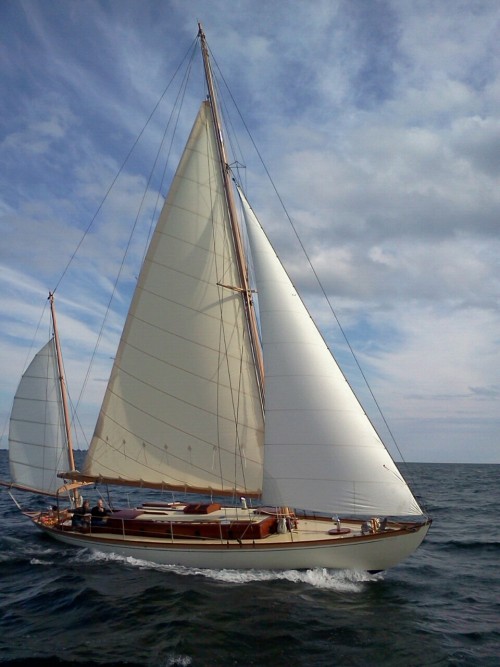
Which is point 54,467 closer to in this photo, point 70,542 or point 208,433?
point 70,542

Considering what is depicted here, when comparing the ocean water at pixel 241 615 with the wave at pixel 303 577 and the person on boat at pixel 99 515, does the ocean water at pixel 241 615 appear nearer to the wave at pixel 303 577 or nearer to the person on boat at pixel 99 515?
the wave at pixel 303 577

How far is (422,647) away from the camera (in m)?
11.3

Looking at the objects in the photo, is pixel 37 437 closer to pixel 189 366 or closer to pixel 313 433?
pixel 189 366

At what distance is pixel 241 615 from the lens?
12.6 metres

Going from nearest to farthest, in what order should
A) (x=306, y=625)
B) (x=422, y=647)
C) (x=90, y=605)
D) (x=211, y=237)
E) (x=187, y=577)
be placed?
(x=422, y=647) < (x=306, y=625) < (x=90, y=605) < (x=187, y=577) < (x=211, y=237)

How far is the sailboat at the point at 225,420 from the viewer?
Result: 15.2 metres

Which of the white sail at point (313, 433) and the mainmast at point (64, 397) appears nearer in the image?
the white sail at point (313, 433)

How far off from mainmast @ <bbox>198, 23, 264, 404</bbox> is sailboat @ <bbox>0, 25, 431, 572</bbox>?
5 centimetres

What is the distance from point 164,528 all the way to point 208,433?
12.3ft

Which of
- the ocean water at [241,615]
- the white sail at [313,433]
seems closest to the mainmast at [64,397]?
the ocean water at [241,615]

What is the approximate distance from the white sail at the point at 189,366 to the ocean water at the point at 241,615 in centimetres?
352

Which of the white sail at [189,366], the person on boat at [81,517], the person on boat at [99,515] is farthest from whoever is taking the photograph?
the person on boat at [81,517]

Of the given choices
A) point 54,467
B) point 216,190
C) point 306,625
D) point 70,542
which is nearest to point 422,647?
point 306,625

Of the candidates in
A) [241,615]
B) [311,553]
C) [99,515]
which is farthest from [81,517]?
[311,553]
